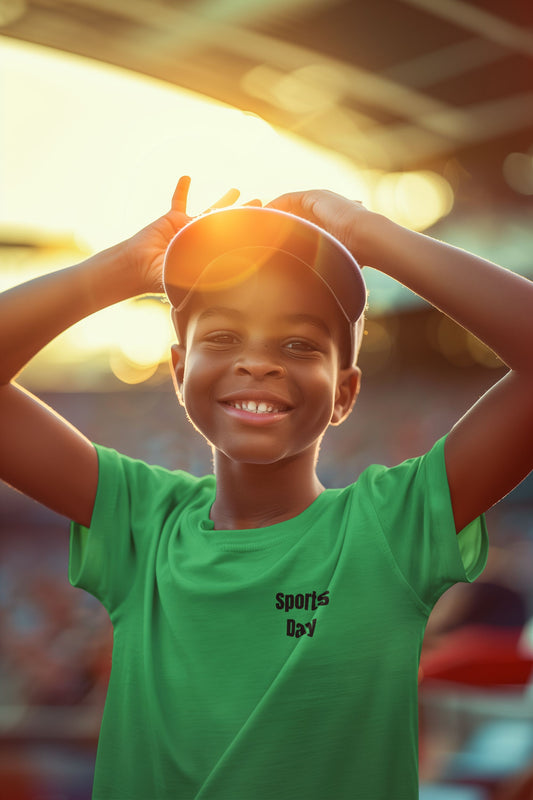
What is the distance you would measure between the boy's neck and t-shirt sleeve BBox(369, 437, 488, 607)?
0.43 feet

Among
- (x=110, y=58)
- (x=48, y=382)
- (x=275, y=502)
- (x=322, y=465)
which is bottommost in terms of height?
(x=275, y=502)

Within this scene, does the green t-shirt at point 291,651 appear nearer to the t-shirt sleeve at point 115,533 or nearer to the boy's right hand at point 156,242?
the t-shirt sleeve at point 115,533

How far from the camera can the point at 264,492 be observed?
49.3 inches

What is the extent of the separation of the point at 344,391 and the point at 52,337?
0.47 meters

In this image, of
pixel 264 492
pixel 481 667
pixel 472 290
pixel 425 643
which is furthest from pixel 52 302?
pixel 425 643

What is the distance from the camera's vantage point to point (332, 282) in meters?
1.20

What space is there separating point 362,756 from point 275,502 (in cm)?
38

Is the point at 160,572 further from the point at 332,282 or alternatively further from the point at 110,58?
the point at 110,58

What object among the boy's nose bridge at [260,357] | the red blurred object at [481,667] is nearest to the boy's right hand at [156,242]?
the boy's nose bridge at [260,357]

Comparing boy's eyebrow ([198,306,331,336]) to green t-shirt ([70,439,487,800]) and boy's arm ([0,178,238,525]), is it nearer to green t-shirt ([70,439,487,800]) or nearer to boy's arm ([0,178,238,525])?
boy's arm ([0,178,238,525])

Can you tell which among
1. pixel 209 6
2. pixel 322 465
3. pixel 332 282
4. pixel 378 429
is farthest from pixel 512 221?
pixel 332 282

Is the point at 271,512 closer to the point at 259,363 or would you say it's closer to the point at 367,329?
the point at 259,363

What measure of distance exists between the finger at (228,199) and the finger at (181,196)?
0.15ft

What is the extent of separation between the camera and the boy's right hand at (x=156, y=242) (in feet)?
4.10
